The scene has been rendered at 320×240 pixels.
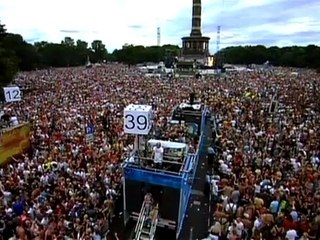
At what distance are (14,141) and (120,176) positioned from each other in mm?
7428

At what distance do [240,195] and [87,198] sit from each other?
525cm

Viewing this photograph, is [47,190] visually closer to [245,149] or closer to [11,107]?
[245,149]

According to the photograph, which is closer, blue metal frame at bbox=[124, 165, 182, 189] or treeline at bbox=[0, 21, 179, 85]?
A: blue metal frame at bbox=[124, 165, 182, 189]

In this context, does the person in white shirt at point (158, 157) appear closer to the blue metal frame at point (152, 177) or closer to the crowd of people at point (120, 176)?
the blue metal frame at point (152, 177)

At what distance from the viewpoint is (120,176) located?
16266 millimetres

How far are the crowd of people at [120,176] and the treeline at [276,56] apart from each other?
341ft

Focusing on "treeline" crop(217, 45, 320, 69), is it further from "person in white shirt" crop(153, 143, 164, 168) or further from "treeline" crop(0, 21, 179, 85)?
"person in white shirt" crop(153, 143, 164, 168)

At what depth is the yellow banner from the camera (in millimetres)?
19938

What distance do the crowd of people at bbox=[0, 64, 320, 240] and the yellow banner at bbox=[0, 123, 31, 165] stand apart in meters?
0.48

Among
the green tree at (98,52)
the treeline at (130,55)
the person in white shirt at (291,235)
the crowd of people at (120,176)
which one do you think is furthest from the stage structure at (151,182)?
the green tree at (98,52)

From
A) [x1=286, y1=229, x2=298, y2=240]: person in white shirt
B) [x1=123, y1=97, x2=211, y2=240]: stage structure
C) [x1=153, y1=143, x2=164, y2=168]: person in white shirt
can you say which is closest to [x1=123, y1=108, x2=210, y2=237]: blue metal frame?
[x1=123, y1=97, x2=211, y2=240]: stage structure

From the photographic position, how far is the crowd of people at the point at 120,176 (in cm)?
1262

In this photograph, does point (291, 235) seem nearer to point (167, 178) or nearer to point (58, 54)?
point (167, 178)

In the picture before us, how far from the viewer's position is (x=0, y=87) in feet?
137
